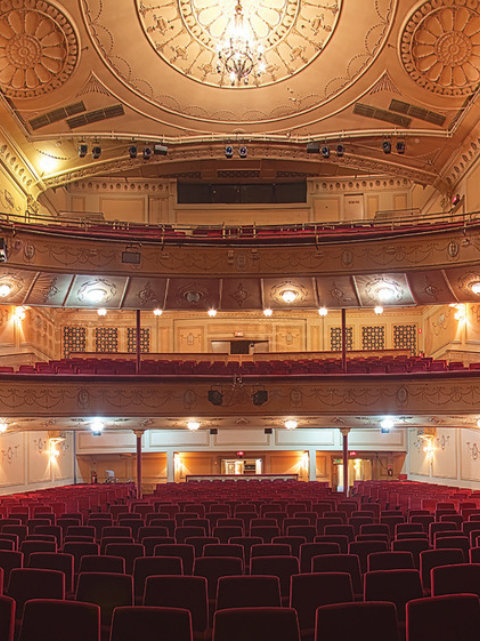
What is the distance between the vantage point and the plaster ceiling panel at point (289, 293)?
55.5ft

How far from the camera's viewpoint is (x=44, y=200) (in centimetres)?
2106

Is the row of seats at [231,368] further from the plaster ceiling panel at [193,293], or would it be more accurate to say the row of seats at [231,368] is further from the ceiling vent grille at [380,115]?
the ceiling vent grille at [380,115]

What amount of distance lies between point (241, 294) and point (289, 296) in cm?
137

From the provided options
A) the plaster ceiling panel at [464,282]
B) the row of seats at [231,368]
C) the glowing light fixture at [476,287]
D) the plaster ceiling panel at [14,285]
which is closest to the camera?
the plaster ceiling panel at [14,285]

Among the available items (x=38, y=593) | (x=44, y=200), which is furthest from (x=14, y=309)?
(x=38, y=593)

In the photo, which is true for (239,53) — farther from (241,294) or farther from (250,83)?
(241,294)

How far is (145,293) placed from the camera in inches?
672

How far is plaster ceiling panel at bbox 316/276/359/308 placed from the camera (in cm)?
1673

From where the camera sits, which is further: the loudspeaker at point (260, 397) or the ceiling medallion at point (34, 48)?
the loudspeaker at point (260, 397)

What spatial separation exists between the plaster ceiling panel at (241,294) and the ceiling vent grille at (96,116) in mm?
5528

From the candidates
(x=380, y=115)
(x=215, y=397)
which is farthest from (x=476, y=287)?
(x=215, y=397)

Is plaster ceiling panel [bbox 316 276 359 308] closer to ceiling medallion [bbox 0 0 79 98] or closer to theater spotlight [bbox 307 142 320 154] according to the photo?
theater spotlight [bbox 307 142 320 154]

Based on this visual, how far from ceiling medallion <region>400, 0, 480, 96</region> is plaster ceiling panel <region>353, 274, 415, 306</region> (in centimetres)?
493

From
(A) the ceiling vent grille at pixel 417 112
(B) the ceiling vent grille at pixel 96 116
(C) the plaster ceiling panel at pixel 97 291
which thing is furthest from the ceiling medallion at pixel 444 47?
(C) the plaster ceiling panel at pixel 97 291
